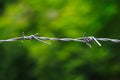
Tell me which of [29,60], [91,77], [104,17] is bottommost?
[91,77]

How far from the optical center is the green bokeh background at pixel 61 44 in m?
4.27

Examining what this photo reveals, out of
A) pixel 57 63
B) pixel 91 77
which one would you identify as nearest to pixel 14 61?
pixel 57 63

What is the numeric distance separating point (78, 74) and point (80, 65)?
0.29 feet

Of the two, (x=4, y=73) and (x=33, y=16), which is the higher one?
(x=33, y=16)

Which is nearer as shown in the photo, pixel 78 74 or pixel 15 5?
pixel 78 74

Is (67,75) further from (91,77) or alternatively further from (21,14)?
(21,14)

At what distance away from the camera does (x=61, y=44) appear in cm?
432

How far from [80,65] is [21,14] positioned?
77 centimetres

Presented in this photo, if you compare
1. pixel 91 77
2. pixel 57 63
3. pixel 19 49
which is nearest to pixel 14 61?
pixel 19 49

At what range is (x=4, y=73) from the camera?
429cm

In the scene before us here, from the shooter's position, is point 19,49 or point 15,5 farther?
point 15,5

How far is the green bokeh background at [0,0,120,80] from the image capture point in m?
4.27

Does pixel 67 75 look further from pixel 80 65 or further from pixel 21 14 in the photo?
pixel 21 14

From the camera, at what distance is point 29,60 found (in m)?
4.35
